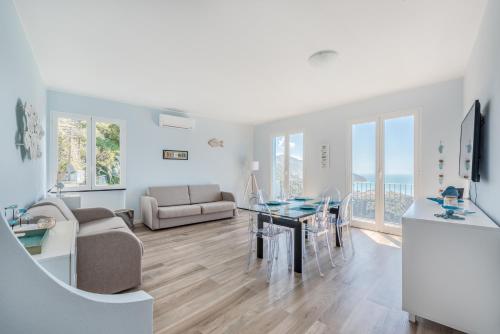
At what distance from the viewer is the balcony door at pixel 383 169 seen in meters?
3.97

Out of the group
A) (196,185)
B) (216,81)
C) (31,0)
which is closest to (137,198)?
(196,185)

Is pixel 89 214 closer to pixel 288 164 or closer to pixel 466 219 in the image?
pixel 466 219

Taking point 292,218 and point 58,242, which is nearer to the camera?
point 58,242

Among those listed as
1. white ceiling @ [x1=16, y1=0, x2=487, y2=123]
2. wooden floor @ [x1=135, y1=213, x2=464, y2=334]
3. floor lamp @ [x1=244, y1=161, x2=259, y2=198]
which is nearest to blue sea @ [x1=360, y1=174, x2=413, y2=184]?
wooden floor @ [x1=135, y1=213, x2=464, y2=334]

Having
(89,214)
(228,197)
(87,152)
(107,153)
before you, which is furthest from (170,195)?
(89,214)

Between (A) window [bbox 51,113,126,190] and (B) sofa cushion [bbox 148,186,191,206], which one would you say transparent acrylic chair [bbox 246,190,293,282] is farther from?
(A) window [bbox 51,113,126,190]

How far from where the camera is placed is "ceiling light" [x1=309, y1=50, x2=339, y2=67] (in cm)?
265

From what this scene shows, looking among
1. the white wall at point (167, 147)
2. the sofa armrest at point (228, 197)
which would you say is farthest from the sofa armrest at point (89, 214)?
the sofa armrest at point (228, 197)

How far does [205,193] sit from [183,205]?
0.68m

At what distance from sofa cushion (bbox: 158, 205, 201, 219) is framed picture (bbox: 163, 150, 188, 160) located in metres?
1.29

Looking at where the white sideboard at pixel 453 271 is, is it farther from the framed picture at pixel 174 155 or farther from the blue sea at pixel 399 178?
the framed picture at pixel 174 155

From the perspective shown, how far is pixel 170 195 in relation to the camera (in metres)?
5.06

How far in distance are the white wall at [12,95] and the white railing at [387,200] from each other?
16.0 ft

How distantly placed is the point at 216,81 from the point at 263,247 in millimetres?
2555
